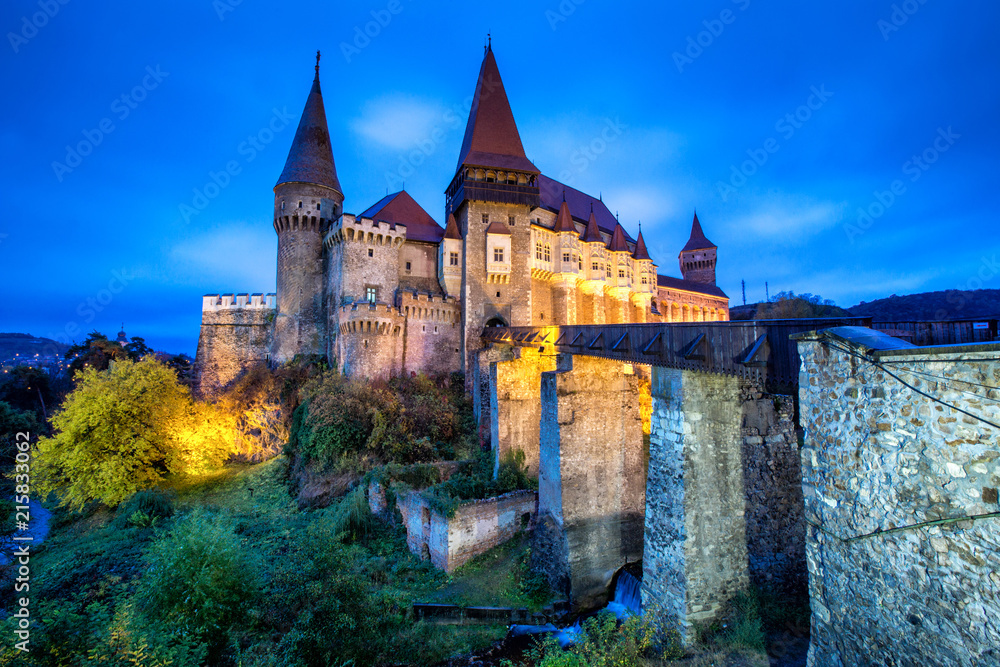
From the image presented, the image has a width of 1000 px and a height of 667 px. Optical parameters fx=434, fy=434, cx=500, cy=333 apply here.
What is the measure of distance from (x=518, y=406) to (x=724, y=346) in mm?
11928

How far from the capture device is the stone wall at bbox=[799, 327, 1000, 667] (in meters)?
3.95

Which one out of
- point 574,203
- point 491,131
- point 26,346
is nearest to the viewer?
point 491,131

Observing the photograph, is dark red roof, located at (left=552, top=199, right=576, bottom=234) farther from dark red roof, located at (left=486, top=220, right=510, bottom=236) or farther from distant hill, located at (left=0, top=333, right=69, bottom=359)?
distant hill, located at (left=0, top=333, right=69, bottom=359)

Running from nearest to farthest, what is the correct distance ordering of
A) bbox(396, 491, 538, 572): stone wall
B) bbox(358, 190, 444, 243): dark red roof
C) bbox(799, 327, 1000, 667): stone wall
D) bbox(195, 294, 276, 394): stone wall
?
1. bbox(799, 327, 1000, 667): stone wall
2. bbox(396, 491, 538, 572): stone wall
3. bbox(195, 294, 276, 394): stone wall
4. bbox(358, 190, 444, 243): dark red roof

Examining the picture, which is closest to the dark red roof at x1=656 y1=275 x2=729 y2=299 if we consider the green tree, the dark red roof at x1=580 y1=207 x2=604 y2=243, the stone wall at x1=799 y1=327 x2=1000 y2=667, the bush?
the dark red roof at x1=580 y1=207 x2=604 y2=243

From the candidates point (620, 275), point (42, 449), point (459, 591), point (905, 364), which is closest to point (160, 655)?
point (459, 591)

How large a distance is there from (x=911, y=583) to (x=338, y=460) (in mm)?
19017

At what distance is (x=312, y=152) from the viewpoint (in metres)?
28.2

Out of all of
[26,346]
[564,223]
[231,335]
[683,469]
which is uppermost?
[564,223]

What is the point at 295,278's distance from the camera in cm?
2816

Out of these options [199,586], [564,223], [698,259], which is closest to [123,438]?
[199,586]

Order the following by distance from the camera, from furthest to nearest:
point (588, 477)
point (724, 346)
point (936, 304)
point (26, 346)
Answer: point (26, 346) < point (936, 304) < point (588, 477) < point (724, 346)

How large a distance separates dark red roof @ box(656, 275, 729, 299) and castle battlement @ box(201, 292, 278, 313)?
37204 millimetres

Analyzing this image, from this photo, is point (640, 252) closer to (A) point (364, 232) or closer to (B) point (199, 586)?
(A) point (364, 232)
